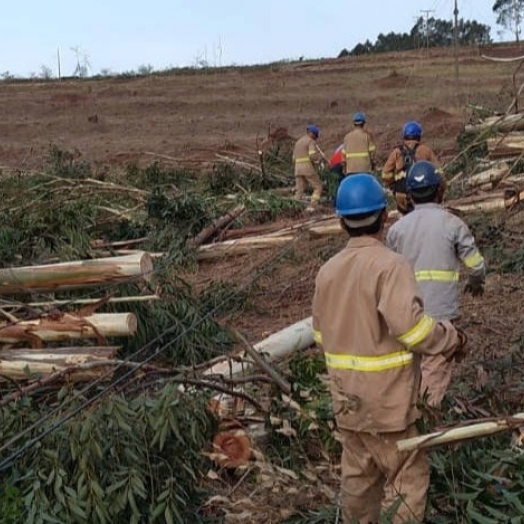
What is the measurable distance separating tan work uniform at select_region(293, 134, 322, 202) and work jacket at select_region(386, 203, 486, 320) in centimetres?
870

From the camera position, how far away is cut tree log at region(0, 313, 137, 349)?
21.5 ft

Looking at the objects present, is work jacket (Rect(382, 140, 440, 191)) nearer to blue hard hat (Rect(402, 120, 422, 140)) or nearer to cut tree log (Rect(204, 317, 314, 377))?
blue hard hat (Rect(402, 120, 422, 140))

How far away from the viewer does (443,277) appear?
5.03 meters

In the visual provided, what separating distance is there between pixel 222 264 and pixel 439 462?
7321 millimetres

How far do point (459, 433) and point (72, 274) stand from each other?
4363mm

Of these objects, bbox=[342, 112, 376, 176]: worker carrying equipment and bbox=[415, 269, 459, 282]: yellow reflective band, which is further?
bbox=[342, 112, 376, 176]: worker carrying equipment

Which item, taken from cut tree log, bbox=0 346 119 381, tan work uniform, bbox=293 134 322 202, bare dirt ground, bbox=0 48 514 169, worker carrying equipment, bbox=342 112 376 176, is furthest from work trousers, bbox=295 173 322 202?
bare dirt ground, bbox=0 48 514 169

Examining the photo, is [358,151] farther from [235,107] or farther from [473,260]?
[235,107]

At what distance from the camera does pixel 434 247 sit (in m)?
5.00

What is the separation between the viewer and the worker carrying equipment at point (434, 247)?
16.4 feet

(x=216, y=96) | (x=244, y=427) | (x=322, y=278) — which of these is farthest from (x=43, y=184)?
(x=216, y=96)

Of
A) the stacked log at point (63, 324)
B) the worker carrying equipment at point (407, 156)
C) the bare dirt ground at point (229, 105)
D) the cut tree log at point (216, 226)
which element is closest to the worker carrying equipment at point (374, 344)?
the stacked log at point (63, 324)

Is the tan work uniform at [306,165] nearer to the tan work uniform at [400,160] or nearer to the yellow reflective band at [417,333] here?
the tan work uniform at [400,160]

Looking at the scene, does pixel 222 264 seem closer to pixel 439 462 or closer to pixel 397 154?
pixel 397 154
